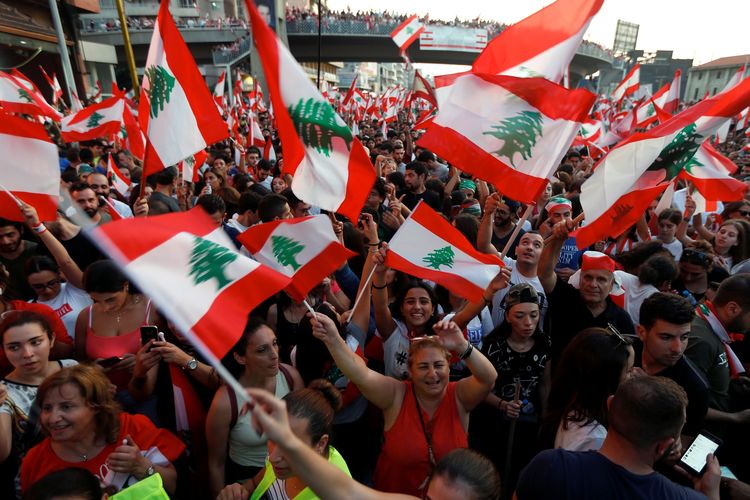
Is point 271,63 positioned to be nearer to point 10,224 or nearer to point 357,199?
point 357,199

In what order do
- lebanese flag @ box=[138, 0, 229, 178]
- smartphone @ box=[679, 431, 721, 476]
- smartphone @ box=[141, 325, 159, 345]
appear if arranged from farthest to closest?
lebanese flag @ box=[138, 0, 229, 178] < smartphone @ box=[141, 325, 159, 345] < smartphone @ box=[679, 431, 721, 476]

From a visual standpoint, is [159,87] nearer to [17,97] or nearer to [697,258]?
[697,258]

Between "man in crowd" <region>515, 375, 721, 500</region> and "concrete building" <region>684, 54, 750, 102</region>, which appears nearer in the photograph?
"man in crowd" <region>515, 375, 721, 500</region>

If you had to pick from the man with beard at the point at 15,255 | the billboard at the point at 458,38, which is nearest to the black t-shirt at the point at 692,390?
the man with beard at the point at 15,255

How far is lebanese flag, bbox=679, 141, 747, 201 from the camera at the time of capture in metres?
4.82

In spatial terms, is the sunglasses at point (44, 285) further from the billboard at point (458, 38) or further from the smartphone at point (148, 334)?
the billboard at point (458, 38)

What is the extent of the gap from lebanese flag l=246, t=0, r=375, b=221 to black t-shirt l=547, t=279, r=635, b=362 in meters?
1.89

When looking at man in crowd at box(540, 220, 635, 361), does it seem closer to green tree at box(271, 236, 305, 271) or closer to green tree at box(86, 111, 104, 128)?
green tree at box(271, 236, 305, 271)

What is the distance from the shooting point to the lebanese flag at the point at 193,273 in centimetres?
165

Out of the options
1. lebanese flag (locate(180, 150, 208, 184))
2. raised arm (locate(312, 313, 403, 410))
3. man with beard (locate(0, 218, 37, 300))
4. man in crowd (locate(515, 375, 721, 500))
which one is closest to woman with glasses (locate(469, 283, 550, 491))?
raised arm (locate(312, 313, 403, 410))

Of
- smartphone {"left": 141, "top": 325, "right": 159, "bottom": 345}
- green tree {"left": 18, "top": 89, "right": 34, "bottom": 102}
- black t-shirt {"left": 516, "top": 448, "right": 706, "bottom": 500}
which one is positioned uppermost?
black t-shirt {"left": 516, "top": 448, "right": 706, "bottom": 500}

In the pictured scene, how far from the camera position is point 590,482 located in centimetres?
177

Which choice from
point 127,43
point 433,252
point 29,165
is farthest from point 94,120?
point 433,252

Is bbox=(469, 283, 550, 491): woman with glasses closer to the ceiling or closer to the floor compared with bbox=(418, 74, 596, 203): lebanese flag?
closer to the floor
